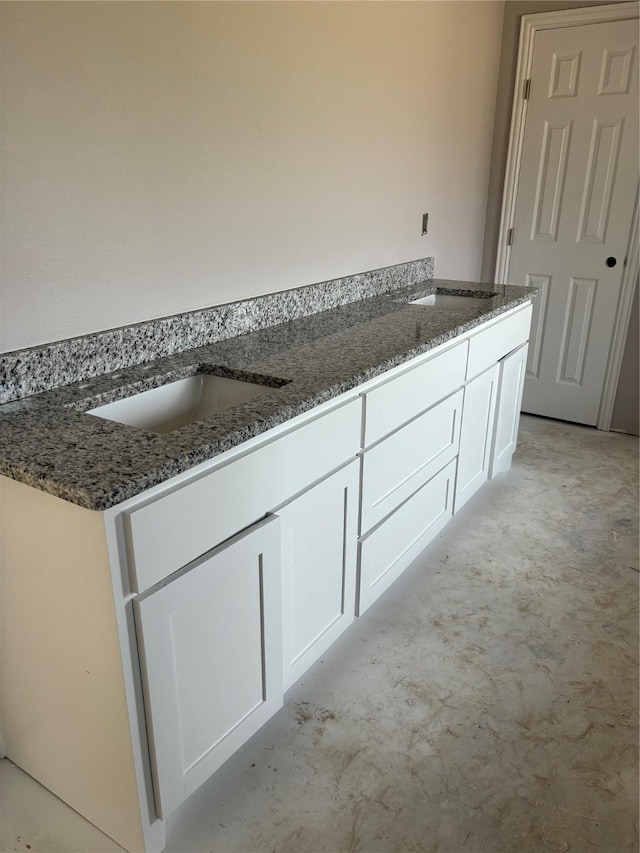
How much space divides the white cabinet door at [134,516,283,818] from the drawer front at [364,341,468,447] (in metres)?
0.50

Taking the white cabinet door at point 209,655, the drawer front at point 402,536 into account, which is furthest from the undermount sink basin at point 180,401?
the drawer front at point 402,536

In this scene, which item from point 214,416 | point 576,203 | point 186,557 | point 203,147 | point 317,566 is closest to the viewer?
point 186,557

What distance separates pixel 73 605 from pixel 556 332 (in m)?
3.31

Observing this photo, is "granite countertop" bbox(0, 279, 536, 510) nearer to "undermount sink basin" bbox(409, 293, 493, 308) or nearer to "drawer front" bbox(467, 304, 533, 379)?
"drawer front" bbox(467, 304, 533, 379)

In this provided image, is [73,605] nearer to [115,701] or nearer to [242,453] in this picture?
[115,701]

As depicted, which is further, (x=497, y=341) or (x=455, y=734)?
(x=497, y=341)

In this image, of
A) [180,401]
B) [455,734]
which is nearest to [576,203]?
[180,401]

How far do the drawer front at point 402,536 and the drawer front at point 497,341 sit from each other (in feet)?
1.33

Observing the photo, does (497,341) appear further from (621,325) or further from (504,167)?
(504,167)

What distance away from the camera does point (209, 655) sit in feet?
4.39

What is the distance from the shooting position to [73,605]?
1.19 meters

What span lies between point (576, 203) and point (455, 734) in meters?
2.94

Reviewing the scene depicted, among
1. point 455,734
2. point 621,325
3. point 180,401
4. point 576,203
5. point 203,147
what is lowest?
point 455,734

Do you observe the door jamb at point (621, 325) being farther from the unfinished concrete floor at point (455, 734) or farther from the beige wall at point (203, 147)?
the unfinished concrete floor at point (455, 734)
